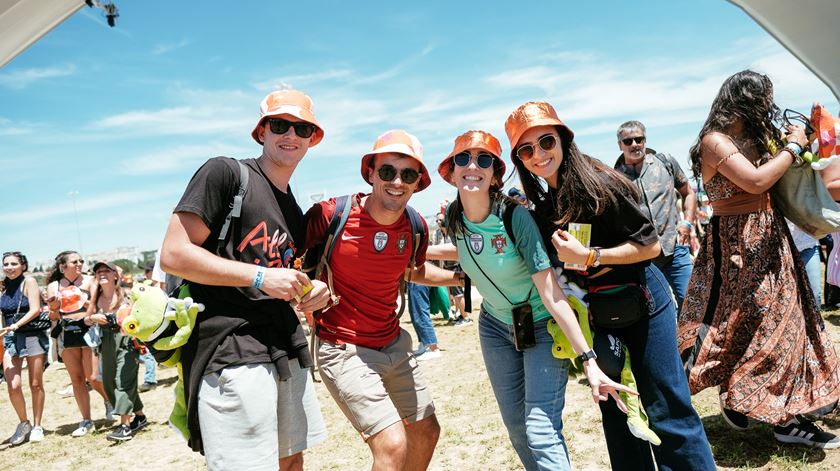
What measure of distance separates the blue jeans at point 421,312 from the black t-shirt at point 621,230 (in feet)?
19.2

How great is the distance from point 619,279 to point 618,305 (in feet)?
0.50

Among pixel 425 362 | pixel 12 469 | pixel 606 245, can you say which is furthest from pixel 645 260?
pixel 12 469

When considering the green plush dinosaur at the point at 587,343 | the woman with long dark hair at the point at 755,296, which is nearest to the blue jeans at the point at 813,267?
the woman with long dark hair at the point at 755,296

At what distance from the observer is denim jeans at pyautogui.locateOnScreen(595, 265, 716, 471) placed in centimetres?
272

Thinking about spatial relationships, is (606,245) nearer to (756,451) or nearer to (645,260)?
(645,260)

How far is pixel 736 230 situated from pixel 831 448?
4.89 ft

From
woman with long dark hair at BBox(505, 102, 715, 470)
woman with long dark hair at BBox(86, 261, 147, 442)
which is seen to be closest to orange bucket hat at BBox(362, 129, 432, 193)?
woman with long dark hair at BBox(505, 102, 715, 470)

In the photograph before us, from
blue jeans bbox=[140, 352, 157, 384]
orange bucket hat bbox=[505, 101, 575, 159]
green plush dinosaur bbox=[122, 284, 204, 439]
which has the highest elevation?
orange bucket hat bbox=[505, 101, 575, 159]

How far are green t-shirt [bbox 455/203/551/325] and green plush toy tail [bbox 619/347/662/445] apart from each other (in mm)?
453

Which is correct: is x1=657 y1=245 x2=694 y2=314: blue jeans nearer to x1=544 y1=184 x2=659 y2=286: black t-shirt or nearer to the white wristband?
x1=544 y1=184 x2=659 y2=286: black t-shirt

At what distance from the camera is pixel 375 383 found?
3.01 meters

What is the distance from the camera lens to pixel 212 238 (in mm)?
2539

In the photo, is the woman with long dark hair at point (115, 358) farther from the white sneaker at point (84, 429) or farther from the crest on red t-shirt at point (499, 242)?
→ the crest on red t-shirt at point (499, 242)

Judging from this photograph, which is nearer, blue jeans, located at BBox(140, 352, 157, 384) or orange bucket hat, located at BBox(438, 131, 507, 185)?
orange bucket hat, located at BBox(438, 131, 507, 185)
